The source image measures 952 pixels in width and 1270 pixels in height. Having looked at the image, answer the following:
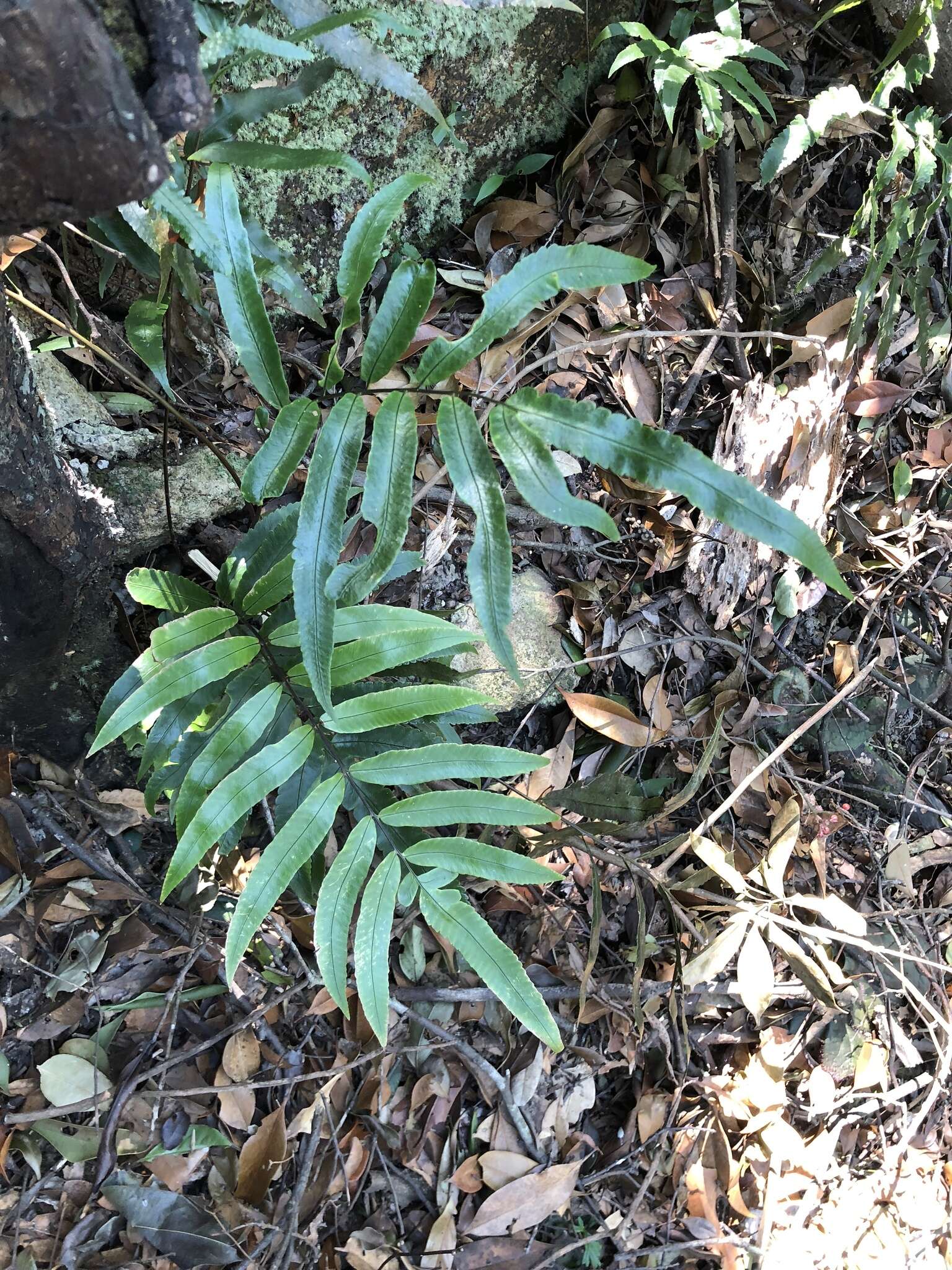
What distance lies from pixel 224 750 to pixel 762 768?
1.33m

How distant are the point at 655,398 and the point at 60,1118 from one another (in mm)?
2083

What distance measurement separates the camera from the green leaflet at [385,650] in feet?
4.49

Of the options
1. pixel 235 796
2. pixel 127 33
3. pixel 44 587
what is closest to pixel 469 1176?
pixel 235 796

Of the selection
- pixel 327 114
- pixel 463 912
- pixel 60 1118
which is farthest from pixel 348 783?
pixel 327 114

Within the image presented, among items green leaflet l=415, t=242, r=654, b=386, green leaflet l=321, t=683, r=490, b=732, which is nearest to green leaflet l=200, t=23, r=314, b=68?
green leaflet l=415, t=242, r=654, b=386

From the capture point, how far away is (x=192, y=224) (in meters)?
1.13

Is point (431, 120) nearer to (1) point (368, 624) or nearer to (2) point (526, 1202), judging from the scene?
(1) point (368, 624)

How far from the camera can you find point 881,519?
7.52 feet

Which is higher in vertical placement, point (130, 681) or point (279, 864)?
point (130, 681)

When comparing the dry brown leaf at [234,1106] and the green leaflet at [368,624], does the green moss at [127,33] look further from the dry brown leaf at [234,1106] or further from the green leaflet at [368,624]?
the dry brown leaf at [234,1106]

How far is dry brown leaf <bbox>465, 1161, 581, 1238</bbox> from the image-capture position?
1810 millimetres

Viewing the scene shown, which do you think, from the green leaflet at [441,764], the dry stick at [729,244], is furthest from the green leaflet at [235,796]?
the dry stick at [729,244]

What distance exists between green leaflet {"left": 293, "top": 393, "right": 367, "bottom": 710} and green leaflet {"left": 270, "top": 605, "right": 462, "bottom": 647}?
0.29m

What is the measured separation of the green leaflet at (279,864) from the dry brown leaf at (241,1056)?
57cm
